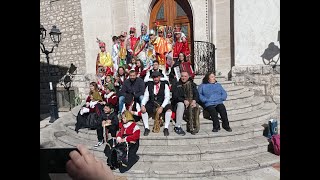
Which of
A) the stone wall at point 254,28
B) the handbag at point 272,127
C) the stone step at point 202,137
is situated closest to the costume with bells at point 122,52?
the stone step at point 202,137

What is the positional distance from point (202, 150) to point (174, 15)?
781 cm

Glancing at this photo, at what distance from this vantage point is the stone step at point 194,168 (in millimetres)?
4723

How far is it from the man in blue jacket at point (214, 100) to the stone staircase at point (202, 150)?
0.77 feet

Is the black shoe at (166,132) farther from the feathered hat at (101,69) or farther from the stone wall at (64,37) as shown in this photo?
the stone wall at (64,37)

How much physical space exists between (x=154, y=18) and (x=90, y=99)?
20.9ft

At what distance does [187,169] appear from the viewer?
4812 millimetres

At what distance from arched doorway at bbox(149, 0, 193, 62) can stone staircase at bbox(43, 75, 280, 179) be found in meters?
5.58

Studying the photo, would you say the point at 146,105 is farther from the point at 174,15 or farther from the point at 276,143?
the point at 174,15

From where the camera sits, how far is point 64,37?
13.0 metres

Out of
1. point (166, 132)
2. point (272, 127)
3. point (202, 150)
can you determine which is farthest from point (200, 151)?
point (272, 127)

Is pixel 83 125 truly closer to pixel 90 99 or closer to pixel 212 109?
pixel 90 99

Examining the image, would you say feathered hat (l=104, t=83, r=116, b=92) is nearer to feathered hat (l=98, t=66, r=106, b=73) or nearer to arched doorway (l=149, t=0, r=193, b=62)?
feathered hat (l=98, t=66, r=106, b=73)
